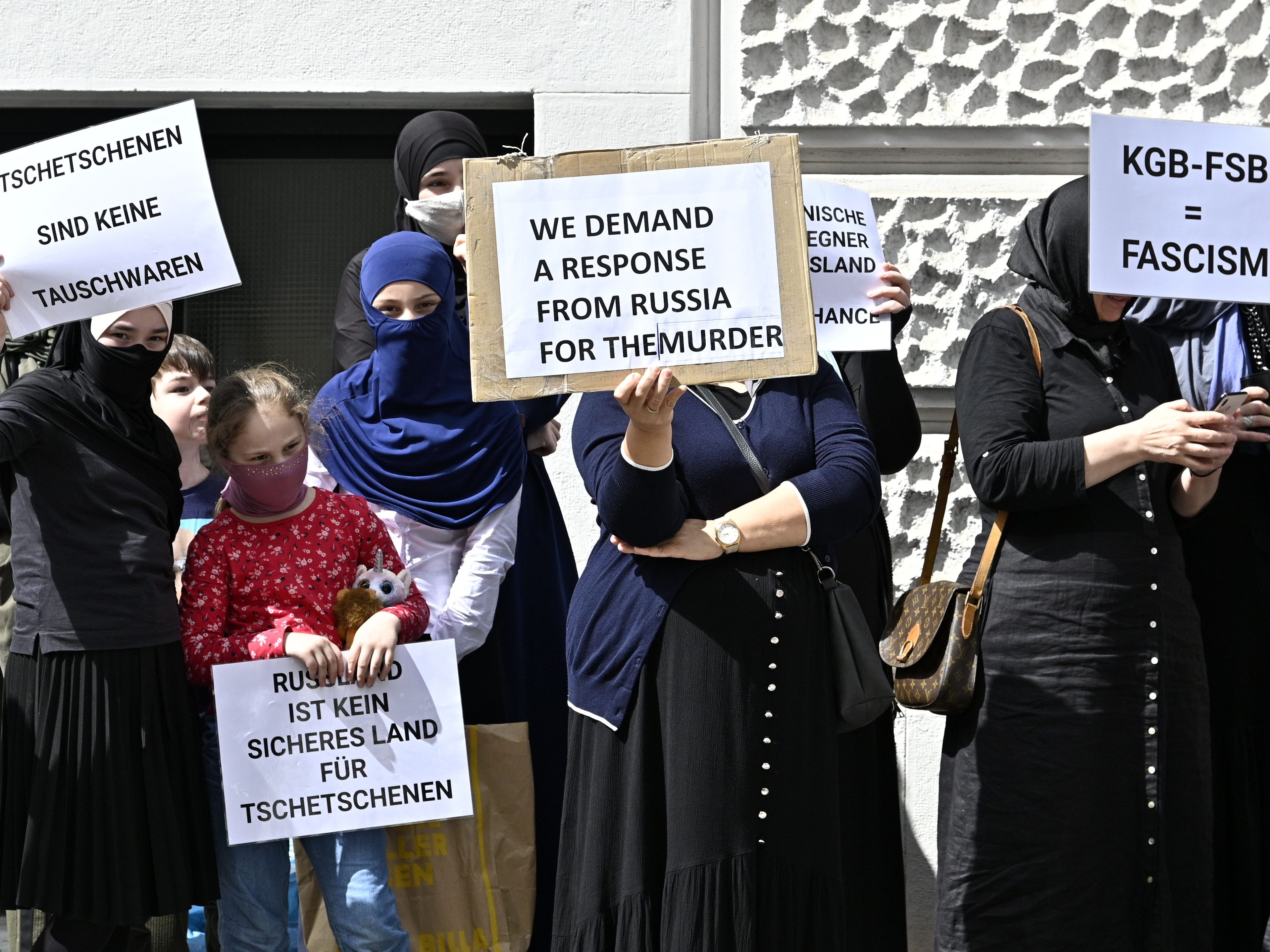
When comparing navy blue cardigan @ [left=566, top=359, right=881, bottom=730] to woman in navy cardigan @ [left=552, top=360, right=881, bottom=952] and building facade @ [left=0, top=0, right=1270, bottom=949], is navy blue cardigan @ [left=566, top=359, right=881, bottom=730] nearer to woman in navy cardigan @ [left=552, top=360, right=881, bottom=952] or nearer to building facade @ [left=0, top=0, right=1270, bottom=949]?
woman in navy cardigan @ [left=552, top=360, right=881, bottom=952]

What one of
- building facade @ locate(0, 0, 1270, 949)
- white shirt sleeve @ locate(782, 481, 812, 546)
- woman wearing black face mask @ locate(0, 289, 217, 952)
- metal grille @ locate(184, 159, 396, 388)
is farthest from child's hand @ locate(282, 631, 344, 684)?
metal grille @ locate(184, 159, 396, 388)

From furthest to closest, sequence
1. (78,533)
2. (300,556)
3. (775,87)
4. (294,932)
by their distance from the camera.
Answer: (775,87)
(294,932)
(300,556)
(78,533)

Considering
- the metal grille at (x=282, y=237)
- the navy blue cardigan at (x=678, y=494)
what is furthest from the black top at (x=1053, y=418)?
the metal grille at (x=282, y=237)

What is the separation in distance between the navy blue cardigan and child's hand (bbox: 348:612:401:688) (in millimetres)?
512

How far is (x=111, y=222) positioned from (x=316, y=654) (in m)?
1.05

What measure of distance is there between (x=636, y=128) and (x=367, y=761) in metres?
2.40

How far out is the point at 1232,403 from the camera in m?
3.37

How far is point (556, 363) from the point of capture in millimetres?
2668

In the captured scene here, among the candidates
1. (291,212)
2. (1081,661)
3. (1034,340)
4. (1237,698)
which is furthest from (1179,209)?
(291,212)

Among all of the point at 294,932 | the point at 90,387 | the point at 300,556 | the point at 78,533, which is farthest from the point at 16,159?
the point at 294,932

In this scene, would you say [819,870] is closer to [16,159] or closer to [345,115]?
[16,159]

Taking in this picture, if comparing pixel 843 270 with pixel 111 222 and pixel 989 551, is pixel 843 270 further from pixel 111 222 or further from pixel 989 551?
pixel 111 222

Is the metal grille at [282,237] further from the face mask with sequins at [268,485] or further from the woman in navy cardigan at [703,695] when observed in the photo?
the woman in navy cardigan at [703,695]

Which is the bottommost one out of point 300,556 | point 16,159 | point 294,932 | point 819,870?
point 294,932
